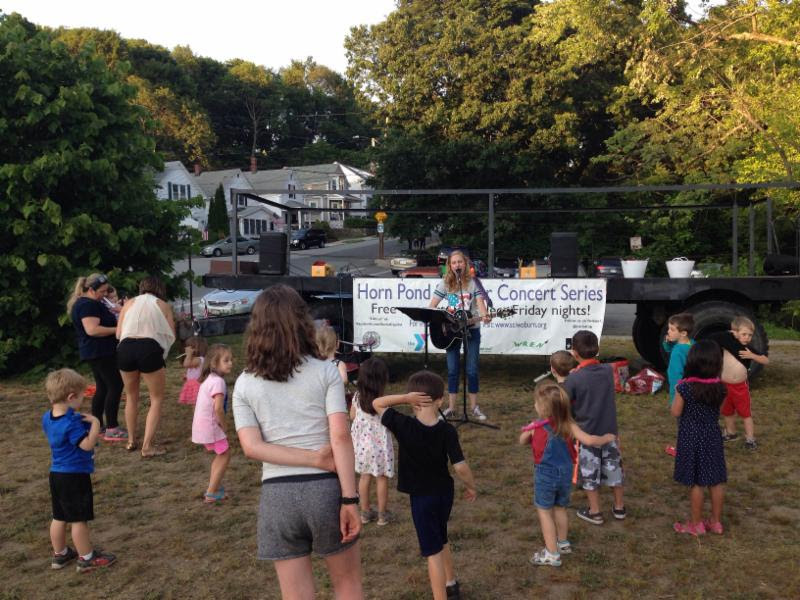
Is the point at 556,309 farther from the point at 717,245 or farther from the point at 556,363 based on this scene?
the point at 717,245

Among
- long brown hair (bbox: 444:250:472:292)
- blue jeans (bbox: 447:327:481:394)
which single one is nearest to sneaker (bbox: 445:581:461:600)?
blue jeans (bbox: 447:327:481:394)

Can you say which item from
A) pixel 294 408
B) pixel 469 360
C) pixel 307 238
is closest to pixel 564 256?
pixel 469 360

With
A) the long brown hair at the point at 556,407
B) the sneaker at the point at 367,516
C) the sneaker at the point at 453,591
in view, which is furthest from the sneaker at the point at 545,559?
the sneaker at the point at 367,516

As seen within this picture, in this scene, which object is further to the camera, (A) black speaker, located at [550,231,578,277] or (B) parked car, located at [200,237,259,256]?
(B) parked car, located at [200,237,259,256]

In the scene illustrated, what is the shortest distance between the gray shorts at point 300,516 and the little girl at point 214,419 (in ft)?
9.10

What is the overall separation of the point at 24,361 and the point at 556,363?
874cm

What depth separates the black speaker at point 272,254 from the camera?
955cm

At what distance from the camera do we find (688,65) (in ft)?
60.1

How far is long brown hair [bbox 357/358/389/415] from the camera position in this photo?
14.2 feet

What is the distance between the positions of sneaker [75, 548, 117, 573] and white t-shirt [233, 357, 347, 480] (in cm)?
229

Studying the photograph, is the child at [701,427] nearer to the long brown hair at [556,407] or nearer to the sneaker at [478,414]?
the long brown hair at [556,407]

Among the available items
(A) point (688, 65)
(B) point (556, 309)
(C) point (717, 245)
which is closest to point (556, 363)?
(B) point (556, 309)

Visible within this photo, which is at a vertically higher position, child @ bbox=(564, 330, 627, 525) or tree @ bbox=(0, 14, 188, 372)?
tree @ bbox=(0, 14, 188, 372)

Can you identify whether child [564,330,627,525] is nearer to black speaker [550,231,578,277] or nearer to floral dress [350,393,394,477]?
floral dress [350,393,394,477]
